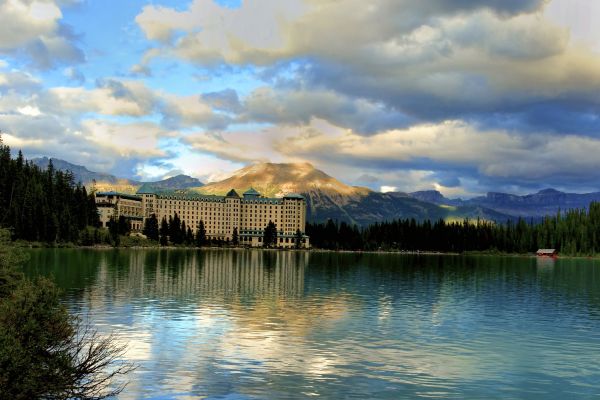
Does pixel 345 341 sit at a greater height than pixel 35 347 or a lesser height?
lesser

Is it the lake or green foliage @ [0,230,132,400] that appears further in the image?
the lake

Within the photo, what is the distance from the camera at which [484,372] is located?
35469 mm

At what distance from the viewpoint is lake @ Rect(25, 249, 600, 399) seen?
103 ft

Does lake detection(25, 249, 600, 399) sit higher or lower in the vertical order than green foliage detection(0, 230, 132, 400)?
lower

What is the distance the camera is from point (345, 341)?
144 feet

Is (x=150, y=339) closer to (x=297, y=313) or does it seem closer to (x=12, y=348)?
(x=297, y=313)

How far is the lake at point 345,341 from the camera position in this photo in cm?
3134

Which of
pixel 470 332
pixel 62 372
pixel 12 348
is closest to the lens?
pixel 12 348

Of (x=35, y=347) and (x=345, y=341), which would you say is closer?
(x=35, y=347)

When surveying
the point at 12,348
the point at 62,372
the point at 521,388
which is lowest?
the point at 521,388

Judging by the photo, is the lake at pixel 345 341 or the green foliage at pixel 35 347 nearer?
the green foliage at pixel 35 347

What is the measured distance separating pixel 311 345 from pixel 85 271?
Answer: 75980 mm

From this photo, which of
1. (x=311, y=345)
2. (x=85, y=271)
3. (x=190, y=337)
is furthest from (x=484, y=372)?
(x=85, y=271)

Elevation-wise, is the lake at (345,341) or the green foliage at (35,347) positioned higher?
the green foliage at (35,347)
